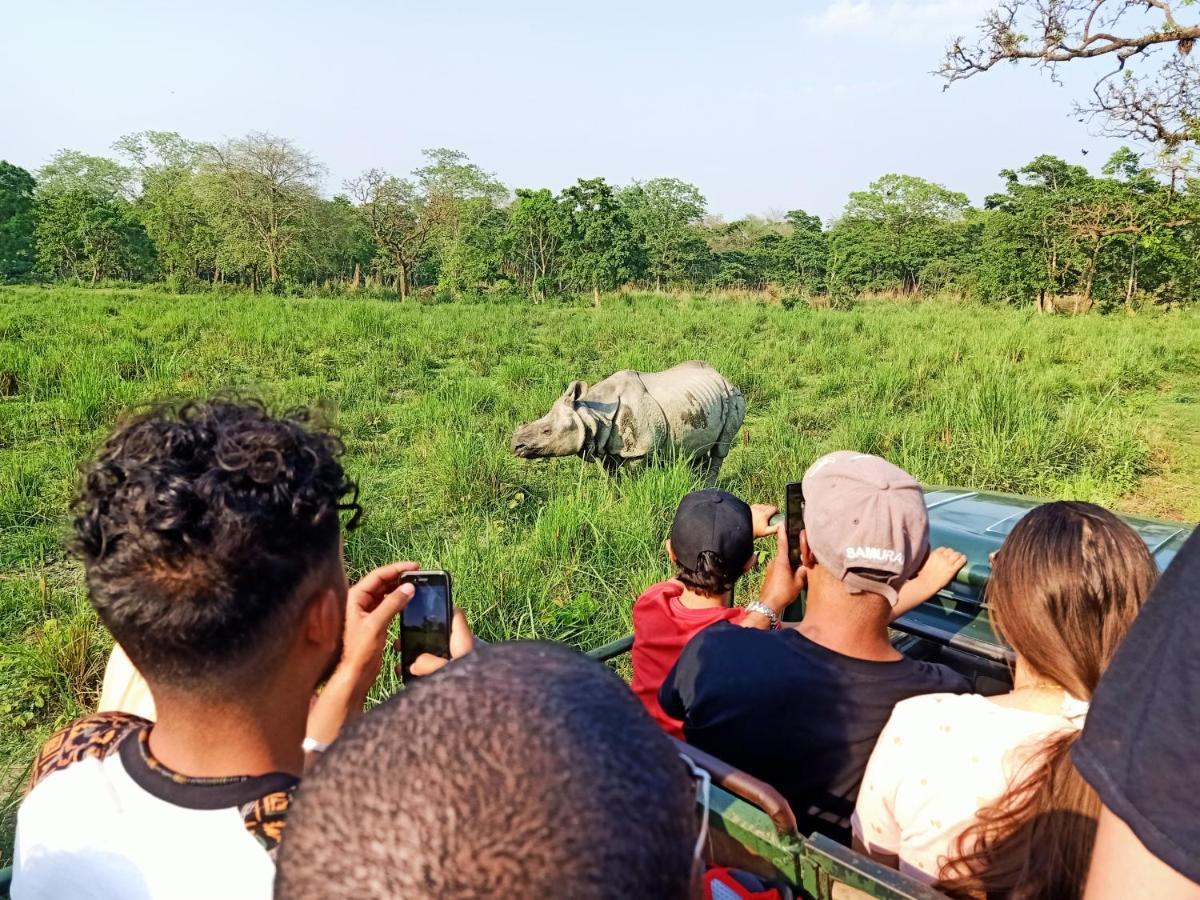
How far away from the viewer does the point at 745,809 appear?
1308mm

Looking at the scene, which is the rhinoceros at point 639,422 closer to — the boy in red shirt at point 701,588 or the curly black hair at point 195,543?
the boy in red shirt at point 701,588

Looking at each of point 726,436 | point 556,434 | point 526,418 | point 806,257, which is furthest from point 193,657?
point 806,257

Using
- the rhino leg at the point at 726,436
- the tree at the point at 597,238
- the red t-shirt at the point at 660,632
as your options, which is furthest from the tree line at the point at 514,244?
the red t-shirt at the point at 660,632

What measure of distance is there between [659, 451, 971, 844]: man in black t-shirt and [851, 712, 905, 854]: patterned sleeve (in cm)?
13

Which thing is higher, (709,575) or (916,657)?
(709,575)

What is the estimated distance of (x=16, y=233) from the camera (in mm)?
33219

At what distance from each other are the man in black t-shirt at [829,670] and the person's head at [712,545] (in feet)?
1.50

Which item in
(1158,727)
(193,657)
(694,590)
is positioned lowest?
(694,590)

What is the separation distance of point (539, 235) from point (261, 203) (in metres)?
9.85

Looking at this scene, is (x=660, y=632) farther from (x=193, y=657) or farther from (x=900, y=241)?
(x=900, y=241)

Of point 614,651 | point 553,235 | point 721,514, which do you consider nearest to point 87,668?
point 614,651

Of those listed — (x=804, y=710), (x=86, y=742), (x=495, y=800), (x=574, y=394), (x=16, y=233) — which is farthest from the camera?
(x=16, y=233)

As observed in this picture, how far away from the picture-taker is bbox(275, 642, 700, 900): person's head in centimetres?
53

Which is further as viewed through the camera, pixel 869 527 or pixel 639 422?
pixel 639 422
